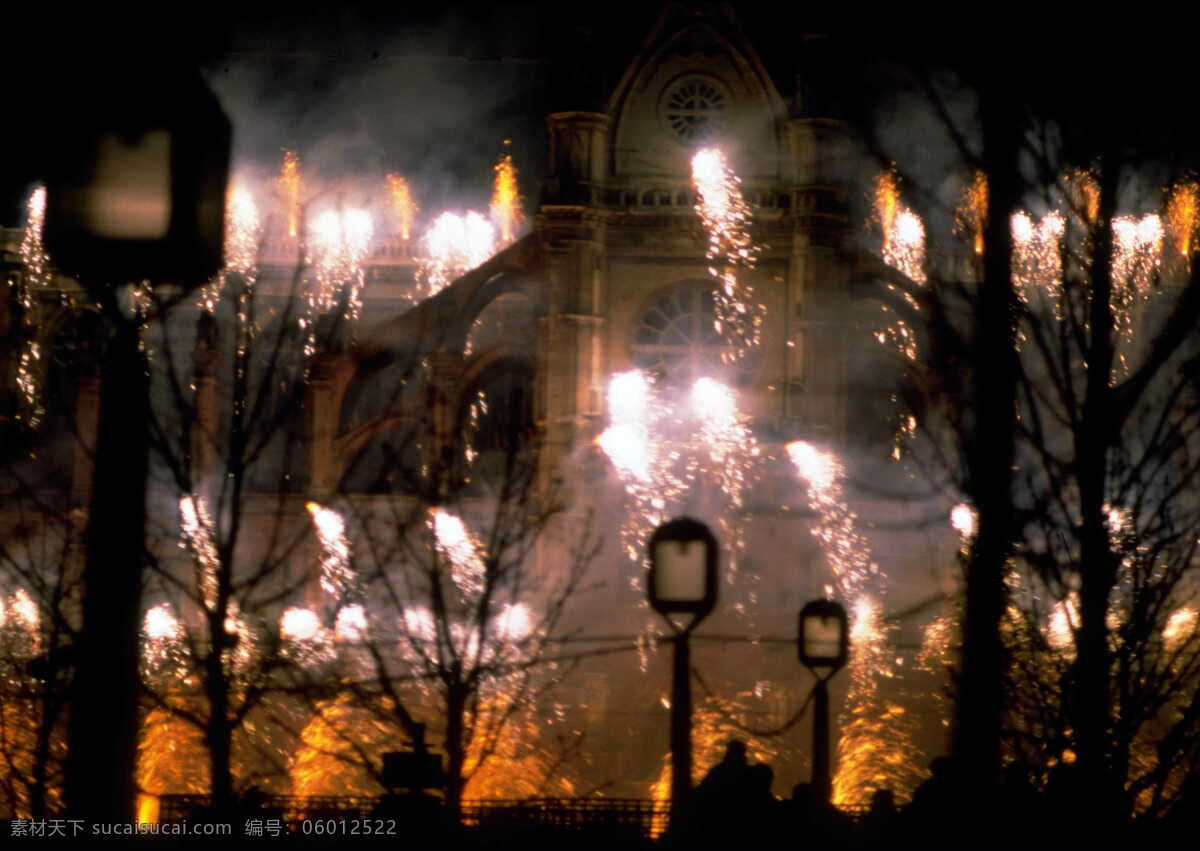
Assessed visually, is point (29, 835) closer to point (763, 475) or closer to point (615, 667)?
point (615, 667)

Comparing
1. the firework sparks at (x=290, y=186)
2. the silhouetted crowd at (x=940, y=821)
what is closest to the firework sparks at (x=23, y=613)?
the firework sparks at (x=290, y=186)

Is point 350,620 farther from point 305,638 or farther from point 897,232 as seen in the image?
point 897,232

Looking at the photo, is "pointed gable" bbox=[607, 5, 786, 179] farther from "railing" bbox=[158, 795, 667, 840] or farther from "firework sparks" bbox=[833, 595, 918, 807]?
"railing" bbox=[158, 795, 667, 840]

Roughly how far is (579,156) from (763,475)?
10.8m

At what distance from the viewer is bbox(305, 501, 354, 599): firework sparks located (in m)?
33.2

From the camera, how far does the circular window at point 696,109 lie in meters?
39.4

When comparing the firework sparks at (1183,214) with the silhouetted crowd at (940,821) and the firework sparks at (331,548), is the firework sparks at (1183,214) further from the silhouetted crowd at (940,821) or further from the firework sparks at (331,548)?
the silhouetted crowd at (940,821)

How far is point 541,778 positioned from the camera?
77.8ft

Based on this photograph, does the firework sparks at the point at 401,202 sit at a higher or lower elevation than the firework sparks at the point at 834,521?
higher

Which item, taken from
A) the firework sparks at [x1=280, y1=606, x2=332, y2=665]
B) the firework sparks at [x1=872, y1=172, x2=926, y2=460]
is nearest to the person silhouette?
the firework sparks at [x1=280, y1=606, x2=332, y2=665]

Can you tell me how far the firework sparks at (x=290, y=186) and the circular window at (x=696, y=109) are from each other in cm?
1523

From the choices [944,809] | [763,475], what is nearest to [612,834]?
[944,809]

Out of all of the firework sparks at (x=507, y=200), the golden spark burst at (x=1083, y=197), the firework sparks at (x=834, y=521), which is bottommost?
the golden spark burst at (x=1083, y=197)

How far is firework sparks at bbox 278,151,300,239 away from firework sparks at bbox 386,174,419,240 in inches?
135
